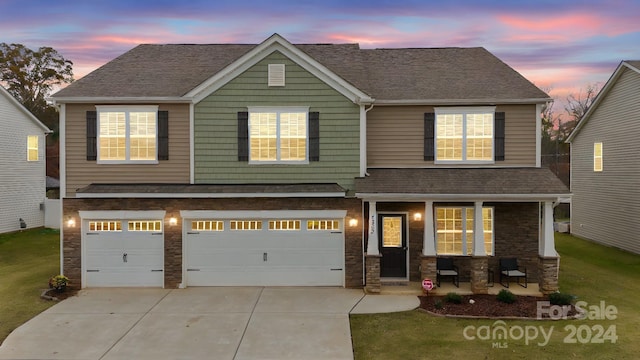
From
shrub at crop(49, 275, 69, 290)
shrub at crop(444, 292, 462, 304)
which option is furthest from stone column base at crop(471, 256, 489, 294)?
shrub at crop(49, 275, 69, 290)

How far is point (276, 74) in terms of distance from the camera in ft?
45.8

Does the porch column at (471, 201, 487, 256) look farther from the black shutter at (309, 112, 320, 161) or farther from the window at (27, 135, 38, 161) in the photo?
the window at (27, 135, 38, 161)

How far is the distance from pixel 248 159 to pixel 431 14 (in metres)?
16.4

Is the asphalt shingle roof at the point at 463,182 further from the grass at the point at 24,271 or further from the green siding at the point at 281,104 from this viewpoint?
the grass at the point at 24,271

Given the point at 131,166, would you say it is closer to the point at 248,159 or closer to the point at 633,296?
the point at 248,159

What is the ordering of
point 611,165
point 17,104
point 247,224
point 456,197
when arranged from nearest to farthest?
point 456,197
point 247,224
point 611,165
point 17,104

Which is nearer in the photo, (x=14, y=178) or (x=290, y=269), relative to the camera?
(x=290, y=269)

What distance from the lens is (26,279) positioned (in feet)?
48.0

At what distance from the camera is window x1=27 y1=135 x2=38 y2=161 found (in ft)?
85.8

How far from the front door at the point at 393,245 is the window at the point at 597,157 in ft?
48.4

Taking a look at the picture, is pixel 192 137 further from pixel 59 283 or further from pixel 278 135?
pixel 59 283

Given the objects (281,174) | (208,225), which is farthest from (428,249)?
(208,225)

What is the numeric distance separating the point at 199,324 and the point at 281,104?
733cm

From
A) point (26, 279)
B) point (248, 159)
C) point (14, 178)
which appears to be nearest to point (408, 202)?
point (248, 159)
